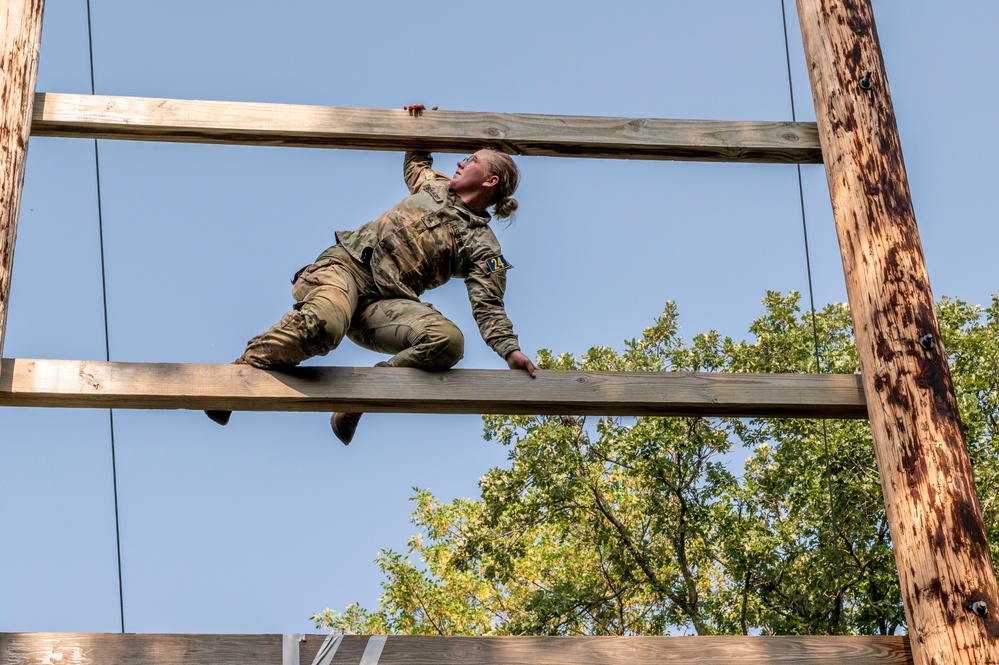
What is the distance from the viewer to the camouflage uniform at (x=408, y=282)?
4594mm

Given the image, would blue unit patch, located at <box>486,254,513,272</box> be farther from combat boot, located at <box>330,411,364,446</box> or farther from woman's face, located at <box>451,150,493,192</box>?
combat boot, located at <box>330,411,364,446</box>

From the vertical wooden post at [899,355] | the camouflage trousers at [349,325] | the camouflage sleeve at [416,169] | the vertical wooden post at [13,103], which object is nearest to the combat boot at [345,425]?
the camouflage trousers at [349,325]

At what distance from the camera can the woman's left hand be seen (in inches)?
178

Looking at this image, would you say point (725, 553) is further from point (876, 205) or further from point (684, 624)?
point (876, 205)

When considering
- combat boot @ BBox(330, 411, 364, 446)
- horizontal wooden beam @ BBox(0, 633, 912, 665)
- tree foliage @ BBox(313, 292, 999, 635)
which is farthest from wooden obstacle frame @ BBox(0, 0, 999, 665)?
tree foliage @ BBox(313, 292, 999, 635)

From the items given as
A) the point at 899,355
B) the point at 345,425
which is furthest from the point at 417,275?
the point at 899,355

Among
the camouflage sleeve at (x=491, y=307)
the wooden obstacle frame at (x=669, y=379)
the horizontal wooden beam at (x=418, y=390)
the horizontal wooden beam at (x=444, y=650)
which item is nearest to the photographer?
the horizontal wooden beam at (x=444, y=650)

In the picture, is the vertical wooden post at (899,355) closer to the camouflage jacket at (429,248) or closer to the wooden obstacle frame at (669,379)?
the wooden obstacle frame at (669,379)

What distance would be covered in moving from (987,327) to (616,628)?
4729 mm

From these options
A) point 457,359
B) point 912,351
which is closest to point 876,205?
point 912,351

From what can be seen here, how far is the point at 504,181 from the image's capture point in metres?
5.08

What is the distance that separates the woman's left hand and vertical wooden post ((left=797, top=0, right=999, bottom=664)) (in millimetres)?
1134

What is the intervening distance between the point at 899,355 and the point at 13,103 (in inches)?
120

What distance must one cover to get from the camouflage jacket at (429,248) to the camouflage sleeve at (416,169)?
0.13 m
